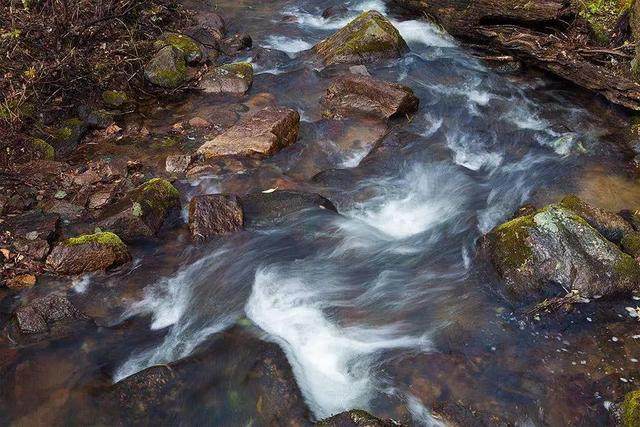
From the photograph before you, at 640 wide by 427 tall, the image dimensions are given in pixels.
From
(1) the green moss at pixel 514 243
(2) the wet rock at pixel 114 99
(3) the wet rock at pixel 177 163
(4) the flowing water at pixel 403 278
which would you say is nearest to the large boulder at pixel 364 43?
(4) the flowing water at pixel 403 278

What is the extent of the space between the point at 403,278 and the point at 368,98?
3802 mm

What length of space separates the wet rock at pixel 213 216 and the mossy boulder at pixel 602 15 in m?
6.96

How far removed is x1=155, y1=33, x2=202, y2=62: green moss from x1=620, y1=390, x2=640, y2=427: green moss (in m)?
8.64

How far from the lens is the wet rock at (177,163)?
7.64 meters

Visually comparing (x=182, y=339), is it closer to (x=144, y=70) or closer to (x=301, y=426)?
(x=301, y=426)

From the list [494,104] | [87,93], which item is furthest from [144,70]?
[494,104]

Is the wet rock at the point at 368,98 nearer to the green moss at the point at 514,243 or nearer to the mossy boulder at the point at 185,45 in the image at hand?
the mossy boulder at the point at 185,45

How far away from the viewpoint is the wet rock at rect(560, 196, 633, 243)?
623 centimetres

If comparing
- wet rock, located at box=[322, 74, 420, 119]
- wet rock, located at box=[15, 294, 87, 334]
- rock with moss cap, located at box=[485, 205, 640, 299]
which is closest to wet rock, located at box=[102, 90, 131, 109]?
wet rock, located at box=[322, 74, 420, 119]

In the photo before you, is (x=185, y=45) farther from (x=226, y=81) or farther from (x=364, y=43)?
(x=364, y=43)

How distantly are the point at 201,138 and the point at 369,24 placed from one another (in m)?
4.35

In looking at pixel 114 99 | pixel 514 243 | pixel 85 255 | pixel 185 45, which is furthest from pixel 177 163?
pixel 514 243

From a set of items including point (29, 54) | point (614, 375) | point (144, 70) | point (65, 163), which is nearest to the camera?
point (614, 375)

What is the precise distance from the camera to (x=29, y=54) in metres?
8.34
